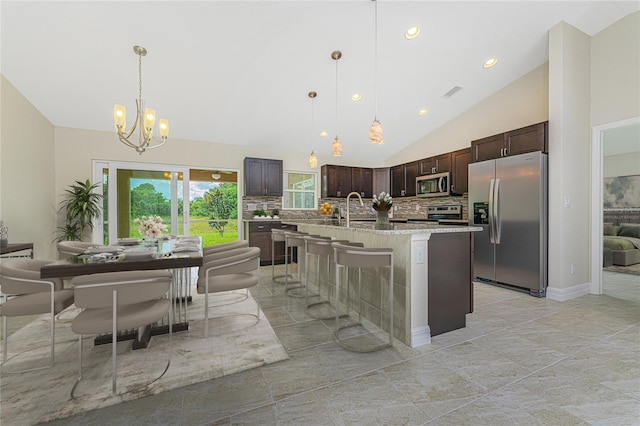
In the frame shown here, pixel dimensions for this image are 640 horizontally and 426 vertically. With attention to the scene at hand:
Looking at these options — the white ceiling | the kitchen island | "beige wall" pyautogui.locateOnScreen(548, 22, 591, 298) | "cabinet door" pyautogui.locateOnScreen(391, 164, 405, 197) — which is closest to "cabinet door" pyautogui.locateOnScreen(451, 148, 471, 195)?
the white ceiling

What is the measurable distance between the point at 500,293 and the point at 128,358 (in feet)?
14.0

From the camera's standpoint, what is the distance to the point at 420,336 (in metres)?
2.23

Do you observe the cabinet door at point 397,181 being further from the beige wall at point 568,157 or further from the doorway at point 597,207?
the doorway at point 597,207

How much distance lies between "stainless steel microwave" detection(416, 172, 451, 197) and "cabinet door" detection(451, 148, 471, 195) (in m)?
0.12

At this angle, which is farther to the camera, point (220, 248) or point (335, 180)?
point (335, 180)

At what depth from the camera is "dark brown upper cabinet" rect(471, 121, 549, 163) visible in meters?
3.53

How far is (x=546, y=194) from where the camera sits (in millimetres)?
3518

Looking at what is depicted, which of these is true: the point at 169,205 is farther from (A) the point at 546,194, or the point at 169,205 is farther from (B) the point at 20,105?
(A) the point at 546,194

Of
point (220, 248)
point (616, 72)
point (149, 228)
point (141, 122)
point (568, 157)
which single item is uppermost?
point (616, 72)

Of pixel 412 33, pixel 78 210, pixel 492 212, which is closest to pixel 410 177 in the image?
pixel 492 212

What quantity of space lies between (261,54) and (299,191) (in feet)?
11.3

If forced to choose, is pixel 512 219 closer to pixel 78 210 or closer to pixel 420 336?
pixel 420 336

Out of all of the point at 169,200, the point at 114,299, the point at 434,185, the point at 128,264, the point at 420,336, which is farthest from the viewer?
the point at 434,185

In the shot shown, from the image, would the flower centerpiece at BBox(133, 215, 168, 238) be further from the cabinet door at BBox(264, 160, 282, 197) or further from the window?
the window
